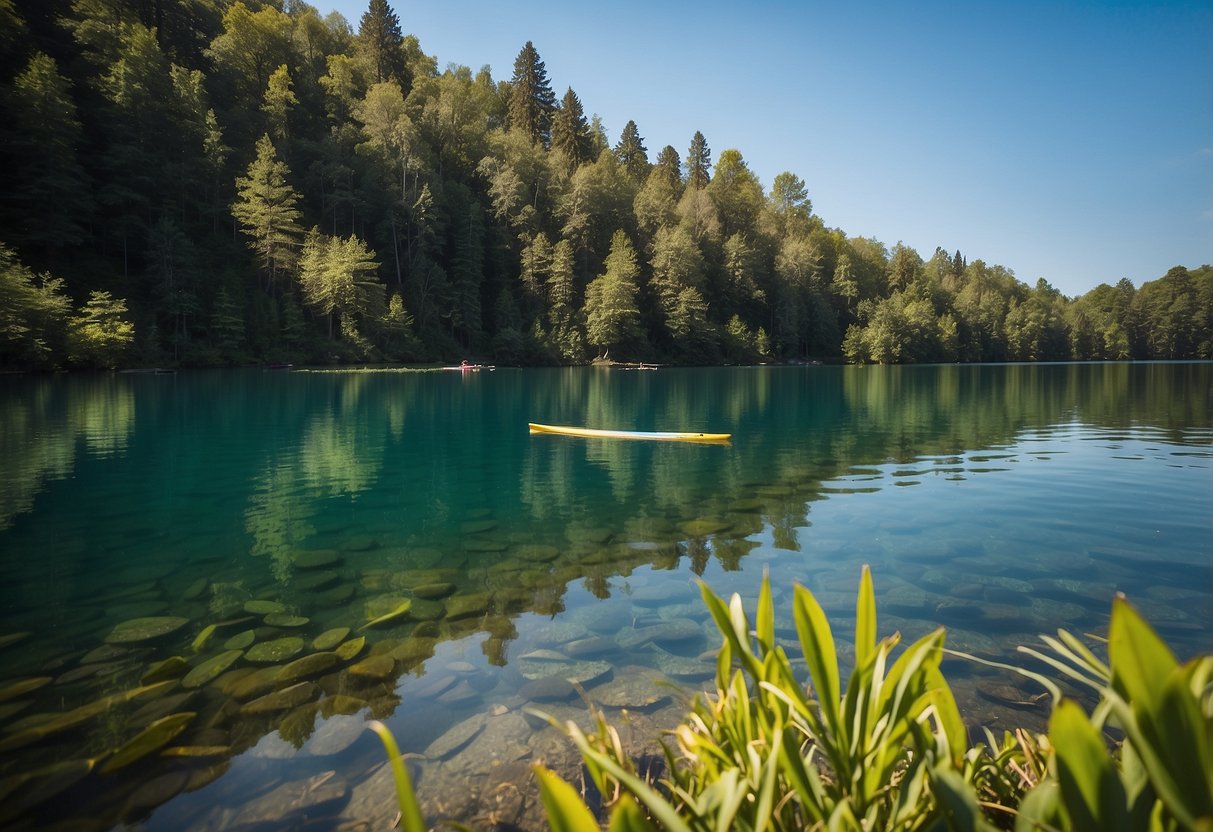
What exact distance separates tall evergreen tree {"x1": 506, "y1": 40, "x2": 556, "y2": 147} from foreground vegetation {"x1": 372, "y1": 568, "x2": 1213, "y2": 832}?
285 ft

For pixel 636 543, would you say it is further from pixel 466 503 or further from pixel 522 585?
pixel 466 503

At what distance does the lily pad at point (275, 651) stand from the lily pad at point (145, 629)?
3.32ft

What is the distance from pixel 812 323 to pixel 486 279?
46.6m

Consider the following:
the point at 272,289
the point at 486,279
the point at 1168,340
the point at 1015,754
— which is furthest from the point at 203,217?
the point at 1168,340

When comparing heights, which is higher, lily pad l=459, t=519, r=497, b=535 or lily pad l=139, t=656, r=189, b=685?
lily pad l=459, t=519, r=497, b=535

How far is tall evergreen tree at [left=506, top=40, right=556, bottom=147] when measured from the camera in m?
83.9

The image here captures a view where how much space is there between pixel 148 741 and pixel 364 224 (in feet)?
237

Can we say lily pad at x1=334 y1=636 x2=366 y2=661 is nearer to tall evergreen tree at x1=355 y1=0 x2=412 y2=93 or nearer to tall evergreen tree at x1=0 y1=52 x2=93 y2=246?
tall evergreen tree at x1=0 y1=52 x2=93 y2=246

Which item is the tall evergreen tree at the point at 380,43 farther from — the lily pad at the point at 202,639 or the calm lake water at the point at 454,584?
the lily pad at the point at 202,639

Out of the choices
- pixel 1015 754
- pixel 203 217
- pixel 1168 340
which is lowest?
pixel 1015 754

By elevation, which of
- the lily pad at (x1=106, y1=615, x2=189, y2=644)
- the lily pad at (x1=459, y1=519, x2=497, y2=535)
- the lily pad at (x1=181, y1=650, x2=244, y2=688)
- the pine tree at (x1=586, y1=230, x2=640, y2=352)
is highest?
the pine tree at (x1=586, y1=230, x2=640, y2=352)

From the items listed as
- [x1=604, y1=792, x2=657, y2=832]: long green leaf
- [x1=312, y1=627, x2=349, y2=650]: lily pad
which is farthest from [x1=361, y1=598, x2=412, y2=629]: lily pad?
[x1=604, y1=792, x2=657, y2=832]: long green leaf

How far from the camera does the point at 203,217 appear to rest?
5838cm

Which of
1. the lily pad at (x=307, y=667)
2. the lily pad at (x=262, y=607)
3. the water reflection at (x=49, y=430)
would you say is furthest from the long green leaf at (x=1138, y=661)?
the water reflection at (x=49, y=430)
